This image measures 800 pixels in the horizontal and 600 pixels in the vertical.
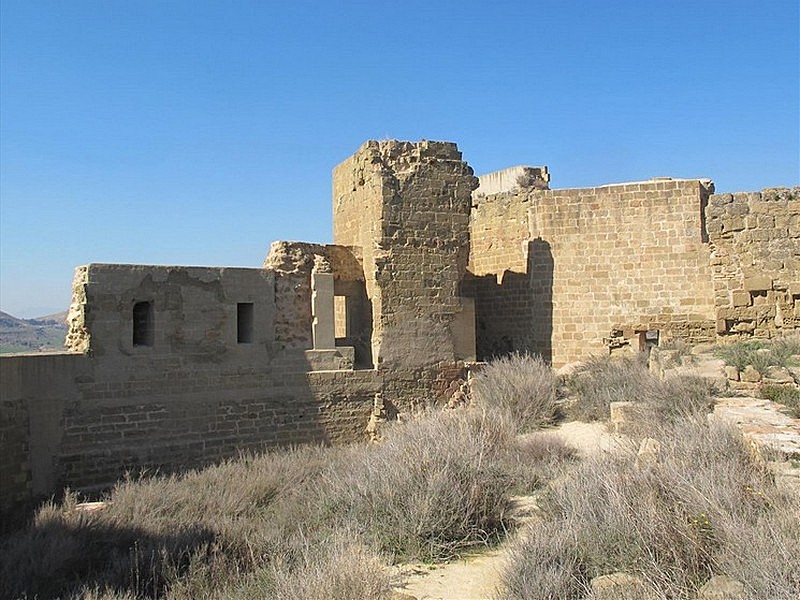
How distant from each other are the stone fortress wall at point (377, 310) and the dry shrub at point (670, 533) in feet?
20.3

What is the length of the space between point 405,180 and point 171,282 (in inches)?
Result: 168

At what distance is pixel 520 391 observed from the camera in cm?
1067

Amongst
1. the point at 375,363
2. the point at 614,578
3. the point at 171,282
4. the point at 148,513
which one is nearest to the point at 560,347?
the point at 375,363

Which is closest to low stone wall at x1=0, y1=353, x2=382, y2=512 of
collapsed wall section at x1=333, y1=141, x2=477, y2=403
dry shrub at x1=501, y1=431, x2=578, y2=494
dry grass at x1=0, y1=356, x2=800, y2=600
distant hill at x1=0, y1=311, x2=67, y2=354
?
dry grass at x1=0, y1=356, x2=800, y2=600

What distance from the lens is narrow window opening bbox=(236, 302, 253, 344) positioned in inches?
418

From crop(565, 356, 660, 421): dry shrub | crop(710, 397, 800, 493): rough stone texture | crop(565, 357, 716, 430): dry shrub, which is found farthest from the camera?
crop(565, 356, 660, 421): dry shrub

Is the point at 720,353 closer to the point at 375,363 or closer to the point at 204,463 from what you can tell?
the point at 375,363

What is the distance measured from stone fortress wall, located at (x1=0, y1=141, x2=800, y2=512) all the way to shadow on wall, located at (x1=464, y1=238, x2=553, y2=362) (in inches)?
1.6

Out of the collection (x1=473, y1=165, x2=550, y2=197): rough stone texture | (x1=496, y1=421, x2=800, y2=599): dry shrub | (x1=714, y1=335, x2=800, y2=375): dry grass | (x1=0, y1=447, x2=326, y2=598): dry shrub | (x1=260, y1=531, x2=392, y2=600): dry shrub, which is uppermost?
(x1=473, y1=165, x2=550, y2=197): rough stone texture

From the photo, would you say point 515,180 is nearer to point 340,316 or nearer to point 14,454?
point 340,316

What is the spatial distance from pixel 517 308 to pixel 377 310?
12.7 feet

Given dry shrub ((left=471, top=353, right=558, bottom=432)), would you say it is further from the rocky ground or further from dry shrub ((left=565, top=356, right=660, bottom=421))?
the rocky ground

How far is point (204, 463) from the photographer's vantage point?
9977 millimetres

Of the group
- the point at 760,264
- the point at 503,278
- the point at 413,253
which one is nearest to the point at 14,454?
the point at 413,253
